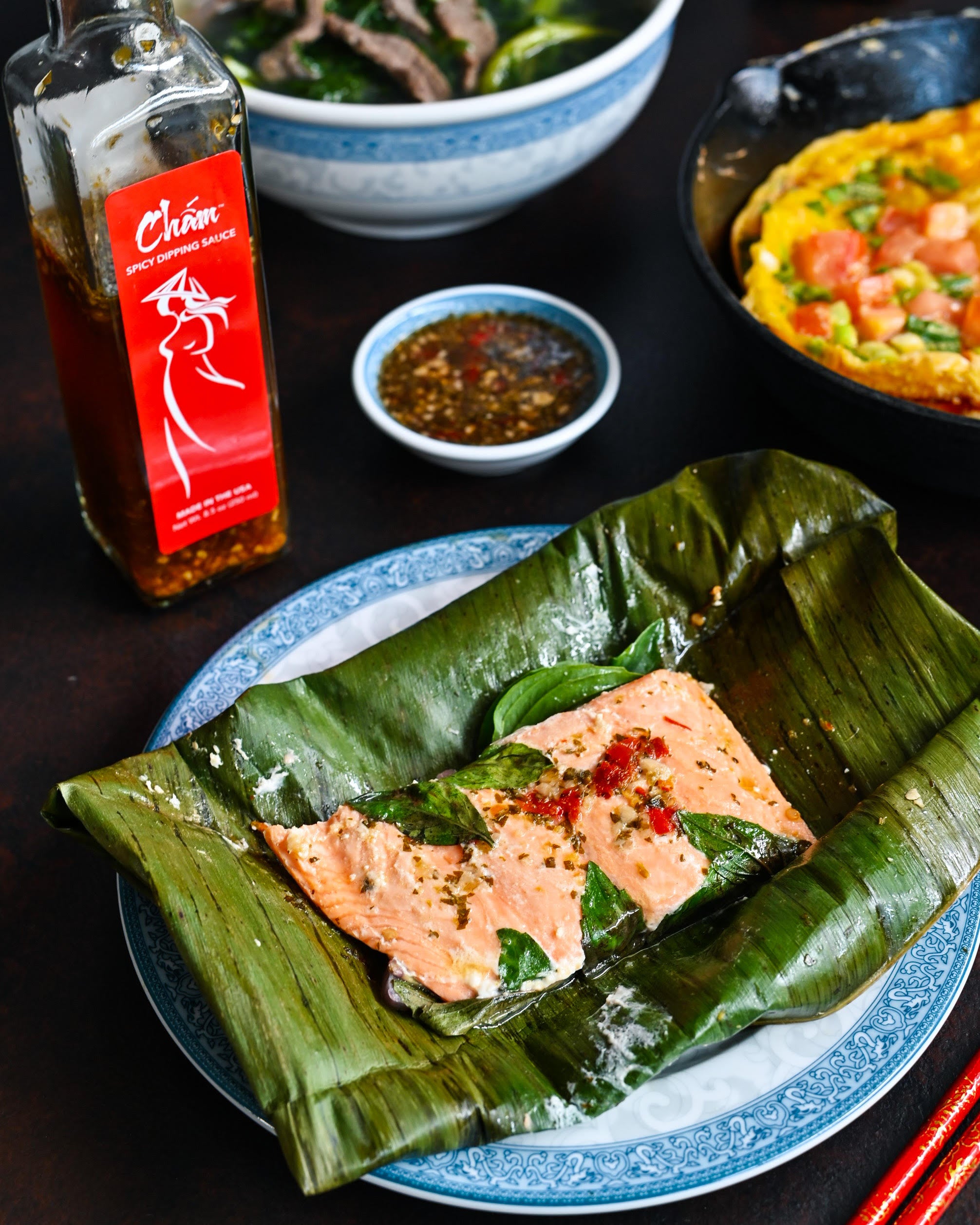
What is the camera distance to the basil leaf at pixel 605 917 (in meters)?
1.39

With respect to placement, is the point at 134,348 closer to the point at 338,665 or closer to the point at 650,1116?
the point at 338,665

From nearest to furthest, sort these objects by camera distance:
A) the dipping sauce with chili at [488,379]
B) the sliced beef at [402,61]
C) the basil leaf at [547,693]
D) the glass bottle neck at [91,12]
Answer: the glass bottle neck at [91,12], the basil leaf at [547,693], the dipping sauce with chili at [488,379], the sliced beef at [402,61]

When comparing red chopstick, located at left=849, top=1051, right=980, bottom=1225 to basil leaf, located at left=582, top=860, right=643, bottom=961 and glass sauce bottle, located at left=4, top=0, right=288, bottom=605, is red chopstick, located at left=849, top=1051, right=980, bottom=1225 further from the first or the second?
glass sauce bottle, located at left=4, top=0, right=288, bottom=605

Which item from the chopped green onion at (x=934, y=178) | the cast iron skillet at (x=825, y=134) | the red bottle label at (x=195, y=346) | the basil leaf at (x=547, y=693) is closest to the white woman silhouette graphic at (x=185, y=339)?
the red bottle label at (x=195, y=346)

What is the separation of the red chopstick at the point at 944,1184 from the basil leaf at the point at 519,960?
1.45 feet

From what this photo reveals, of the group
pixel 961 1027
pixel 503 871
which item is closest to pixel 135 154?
pixel 503 871

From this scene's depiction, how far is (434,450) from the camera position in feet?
6.55

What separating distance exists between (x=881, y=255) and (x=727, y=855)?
4.70 feet

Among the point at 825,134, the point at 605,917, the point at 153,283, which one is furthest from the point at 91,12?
the point at 825,134

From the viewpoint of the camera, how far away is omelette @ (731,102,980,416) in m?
2.04

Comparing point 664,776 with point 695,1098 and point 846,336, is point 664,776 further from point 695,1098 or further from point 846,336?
point 846,336

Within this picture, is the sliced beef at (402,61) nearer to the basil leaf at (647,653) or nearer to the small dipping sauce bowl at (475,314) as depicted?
the small dipping sauce bowl at (475,314)

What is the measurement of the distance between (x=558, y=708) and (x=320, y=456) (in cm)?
80

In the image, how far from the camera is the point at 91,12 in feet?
4.63
